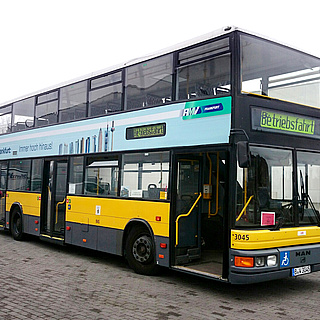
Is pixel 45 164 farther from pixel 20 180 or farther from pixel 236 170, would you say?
pixel 236 170

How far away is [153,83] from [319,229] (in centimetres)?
407

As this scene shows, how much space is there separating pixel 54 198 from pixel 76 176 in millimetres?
1293

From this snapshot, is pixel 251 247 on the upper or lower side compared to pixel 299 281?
upper

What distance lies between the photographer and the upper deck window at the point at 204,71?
7141 millimetres

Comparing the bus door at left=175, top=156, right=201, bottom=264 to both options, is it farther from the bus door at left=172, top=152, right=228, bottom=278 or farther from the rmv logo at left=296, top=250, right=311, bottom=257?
the rmv logo at left=296, top=250, right=311, bottom=257

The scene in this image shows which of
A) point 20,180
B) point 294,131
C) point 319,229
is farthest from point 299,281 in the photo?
point 20,180

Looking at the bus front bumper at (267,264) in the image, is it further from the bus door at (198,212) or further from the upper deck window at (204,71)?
the upper deck window at (204,71)

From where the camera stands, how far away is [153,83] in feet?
28.6

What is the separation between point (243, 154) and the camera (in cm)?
650

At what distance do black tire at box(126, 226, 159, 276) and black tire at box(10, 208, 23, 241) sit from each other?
5.35 meters

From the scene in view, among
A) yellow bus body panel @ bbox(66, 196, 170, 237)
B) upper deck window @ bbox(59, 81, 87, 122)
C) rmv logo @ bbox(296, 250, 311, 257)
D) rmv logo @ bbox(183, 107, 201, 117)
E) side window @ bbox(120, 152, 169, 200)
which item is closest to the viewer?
rmv logo @ bbox(296, 250, 311, 257)

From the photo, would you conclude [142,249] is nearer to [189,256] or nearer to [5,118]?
[189,256]

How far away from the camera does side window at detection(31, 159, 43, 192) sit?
12180mm

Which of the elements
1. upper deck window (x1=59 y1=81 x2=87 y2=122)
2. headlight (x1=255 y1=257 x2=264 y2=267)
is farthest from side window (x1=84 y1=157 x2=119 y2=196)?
headlight (x1=255 y1=257 x2=264 y2=267)
